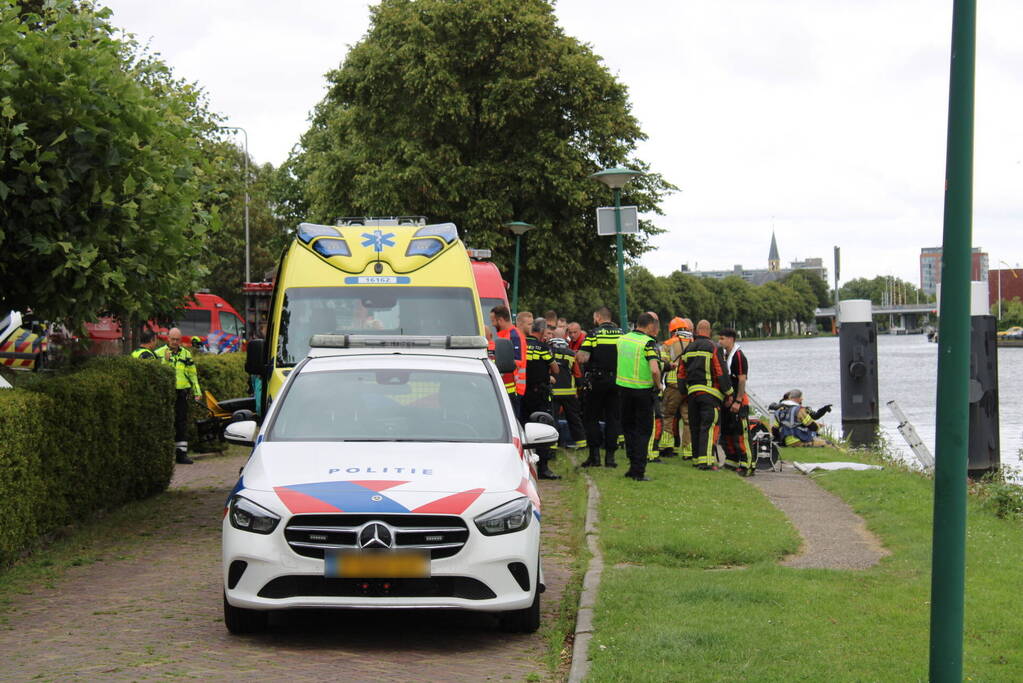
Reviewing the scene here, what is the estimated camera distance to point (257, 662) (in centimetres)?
684

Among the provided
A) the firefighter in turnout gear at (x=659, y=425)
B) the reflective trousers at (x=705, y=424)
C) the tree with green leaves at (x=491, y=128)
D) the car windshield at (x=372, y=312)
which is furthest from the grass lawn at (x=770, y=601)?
the tree with green leaves at (x=491, y=128)

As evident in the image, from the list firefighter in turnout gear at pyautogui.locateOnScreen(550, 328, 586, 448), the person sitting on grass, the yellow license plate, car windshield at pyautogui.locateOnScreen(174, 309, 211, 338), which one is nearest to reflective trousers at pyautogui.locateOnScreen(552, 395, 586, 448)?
firefighter in turnout gear at pyautogui.locateOnScreen(550, 328, 586, 448)

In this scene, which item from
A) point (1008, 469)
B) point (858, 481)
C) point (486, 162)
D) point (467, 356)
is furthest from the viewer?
point (486, 162)

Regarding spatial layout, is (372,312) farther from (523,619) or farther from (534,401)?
(523,619)

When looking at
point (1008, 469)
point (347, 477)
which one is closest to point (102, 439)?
point (347, 477)

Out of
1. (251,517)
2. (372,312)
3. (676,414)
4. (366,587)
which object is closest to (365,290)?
(372,312)

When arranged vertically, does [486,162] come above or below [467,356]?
above

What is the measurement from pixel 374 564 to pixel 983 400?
12.8 m

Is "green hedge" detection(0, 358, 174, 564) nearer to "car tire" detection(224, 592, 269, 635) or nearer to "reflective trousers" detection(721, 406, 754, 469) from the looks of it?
"car tire" detection(224, 592, 269, 635)

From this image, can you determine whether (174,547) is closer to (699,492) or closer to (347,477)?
(347,477)

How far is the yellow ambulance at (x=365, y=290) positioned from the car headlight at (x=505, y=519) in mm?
5538

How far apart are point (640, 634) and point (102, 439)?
6.58 meters

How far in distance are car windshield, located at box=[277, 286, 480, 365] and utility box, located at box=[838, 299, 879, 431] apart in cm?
1217

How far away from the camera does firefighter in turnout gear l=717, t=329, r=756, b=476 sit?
16.5 metres
